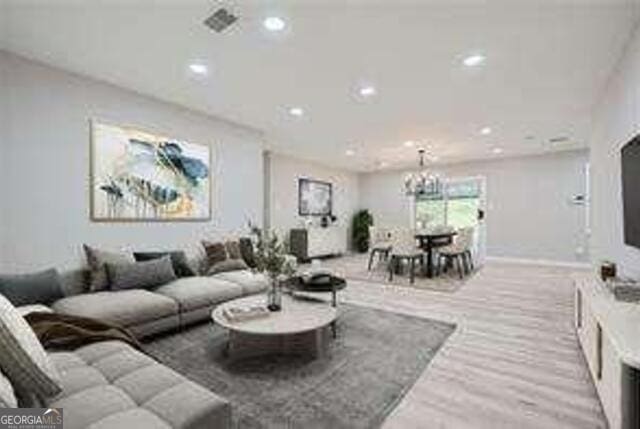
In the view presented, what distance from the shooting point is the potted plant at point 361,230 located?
1009 cm

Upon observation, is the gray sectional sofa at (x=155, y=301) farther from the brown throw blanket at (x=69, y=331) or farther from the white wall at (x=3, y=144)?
the white wall at (x=3, y=144)

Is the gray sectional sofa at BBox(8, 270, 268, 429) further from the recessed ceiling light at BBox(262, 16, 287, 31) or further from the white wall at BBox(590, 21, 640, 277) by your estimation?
the white wall at BBox(590, 21, 640, 277)

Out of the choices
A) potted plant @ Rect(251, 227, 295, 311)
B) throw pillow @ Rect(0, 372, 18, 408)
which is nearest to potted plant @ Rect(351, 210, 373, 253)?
potted plant @ Rect(251, 227, 295, 311)

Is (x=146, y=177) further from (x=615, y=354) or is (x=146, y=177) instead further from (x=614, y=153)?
(x=614, y=153)

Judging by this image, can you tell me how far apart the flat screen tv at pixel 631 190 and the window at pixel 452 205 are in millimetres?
5976

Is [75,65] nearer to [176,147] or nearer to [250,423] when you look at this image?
[176,147]

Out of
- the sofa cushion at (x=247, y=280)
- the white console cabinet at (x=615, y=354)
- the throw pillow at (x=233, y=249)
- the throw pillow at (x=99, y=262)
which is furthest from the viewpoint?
the throw pillow at (x=233, y=249)

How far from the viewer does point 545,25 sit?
254 cm

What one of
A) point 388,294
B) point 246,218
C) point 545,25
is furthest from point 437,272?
point 545,25

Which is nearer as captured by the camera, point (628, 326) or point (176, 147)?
point (628, 326)

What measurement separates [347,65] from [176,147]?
2.42 m

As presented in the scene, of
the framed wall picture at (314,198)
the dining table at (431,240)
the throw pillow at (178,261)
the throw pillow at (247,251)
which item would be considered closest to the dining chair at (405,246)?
the dining table at (431,240)

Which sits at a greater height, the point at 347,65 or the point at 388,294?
the point at 347,65

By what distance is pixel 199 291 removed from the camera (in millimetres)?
3441
